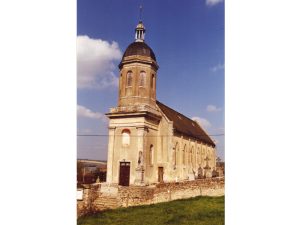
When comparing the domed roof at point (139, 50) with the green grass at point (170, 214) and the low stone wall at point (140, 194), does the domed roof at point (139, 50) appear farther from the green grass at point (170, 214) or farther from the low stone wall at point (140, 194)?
the green grass at point (170, 214)

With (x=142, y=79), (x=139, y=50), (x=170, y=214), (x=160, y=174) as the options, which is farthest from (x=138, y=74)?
(x=170, y=214)

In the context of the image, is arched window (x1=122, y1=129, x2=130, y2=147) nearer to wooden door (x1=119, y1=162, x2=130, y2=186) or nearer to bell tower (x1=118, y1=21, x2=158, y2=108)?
wooden door (x1=119, y1=162, x2=130, y2=186)

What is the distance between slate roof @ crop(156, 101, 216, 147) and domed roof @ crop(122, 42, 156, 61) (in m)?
1.10

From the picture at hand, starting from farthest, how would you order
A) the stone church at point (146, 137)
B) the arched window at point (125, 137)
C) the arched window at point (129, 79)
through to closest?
the arched window at point (125, 137), the arched window at point (129, 79), the stone church at point (146, 137)

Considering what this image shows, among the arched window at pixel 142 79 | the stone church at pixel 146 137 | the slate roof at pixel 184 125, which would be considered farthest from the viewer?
the arched window at pixel 142 79

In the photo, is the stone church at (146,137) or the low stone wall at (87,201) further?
the stone church at (146,137)

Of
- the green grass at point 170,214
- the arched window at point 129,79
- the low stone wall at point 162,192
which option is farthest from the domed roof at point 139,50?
the green grass at point 170,214

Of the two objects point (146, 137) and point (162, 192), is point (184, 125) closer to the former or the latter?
point (146, 137)

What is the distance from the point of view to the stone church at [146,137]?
791 cm

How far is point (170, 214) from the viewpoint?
6938 mm

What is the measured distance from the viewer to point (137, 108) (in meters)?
8.48
